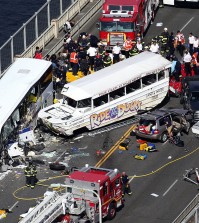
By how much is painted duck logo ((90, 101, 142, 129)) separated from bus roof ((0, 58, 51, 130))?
4.15 meters

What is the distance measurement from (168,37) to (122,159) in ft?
49.7

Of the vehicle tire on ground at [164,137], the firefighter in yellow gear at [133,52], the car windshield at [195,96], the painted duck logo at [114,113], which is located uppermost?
the firefighter in yellow gear at [133,52]

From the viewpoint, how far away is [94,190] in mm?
59781

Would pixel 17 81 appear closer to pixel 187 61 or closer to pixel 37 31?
pixel 37 31

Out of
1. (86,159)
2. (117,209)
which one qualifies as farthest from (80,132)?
(117,209)

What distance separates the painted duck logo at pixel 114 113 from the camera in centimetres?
7031

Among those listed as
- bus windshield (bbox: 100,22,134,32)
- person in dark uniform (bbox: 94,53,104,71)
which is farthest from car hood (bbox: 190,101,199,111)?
bus windshield (bbox: 100,22,134,32)

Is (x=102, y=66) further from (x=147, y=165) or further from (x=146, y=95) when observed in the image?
(x=147, y=165)

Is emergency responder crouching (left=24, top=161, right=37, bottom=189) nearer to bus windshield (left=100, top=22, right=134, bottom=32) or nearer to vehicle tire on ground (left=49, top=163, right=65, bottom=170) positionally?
vehicle tire on ground (left=49, top=163, right=65, bottom=170)

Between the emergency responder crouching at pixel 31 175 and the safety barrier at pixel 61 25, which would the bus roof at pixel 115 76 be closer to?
the emergency responder crouching at pixel 31 175

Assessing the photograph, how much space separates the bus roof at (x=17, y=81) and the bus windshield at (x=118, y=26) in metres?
9.16

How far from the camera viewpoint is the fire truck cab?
59562 mm

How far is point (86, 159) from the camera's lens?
223ft

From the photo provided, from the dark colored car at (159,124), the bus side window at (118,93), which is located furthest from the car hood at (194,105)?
the bus side window at (118,93)
